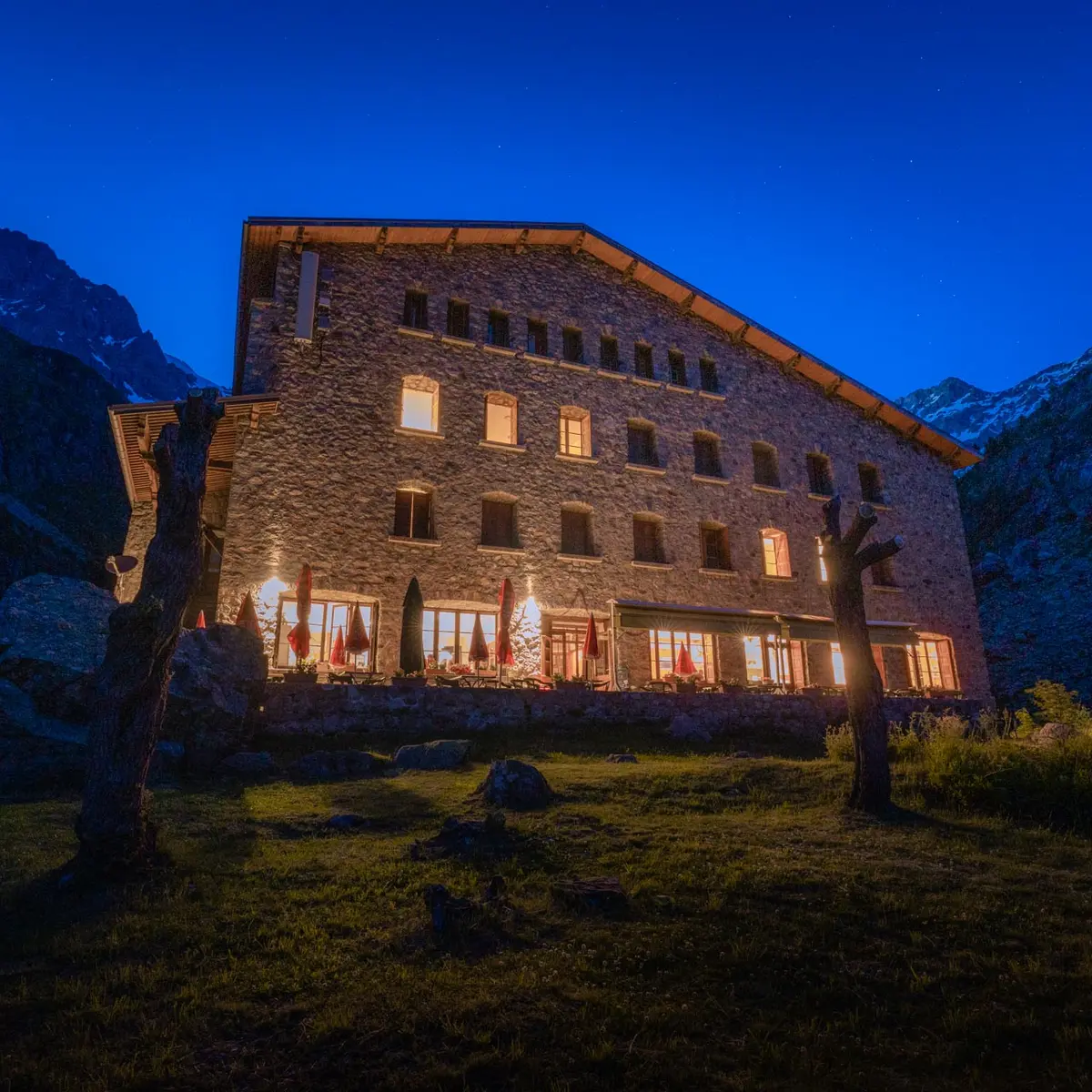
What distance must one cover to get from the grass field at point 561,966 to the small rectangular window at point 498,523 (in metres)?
12.1

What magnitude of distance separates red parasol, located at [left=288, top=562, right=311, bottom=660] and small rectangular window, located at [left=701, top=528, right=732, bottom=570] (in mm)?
11562

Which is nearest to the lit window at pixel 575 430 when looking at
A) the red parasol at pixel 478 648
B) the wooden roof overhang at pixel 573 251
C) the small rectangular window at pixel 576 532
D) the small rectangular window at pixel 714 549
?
the small rectangular window at pixel 576 532

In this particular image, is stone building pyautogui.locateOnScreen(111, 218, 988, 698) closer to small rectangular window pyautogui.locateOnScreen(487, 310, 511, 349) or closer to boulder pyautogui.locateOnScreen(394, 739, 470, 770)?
small rectangular window pyautogui.locateOnScreen(487, 310, 511, 349)

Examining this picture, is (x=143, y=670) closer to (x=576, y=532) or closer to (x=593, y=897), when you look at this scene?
(x=593, y=897)

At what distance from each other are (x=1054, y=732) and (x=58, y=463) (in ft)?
194

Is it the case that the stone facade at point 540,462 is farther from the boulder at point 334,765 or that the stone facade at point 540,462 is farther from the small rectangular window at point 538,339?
the boulder at point 334,765

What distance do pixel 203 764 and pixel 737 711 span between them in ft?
32.9

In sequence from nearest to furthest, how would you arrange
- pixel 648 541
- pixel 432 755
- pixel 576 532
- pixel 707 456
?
pixel 432 755
pixel 576 532
pixel 648 541
pixel 707 456

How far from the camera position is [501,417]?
20.0 m

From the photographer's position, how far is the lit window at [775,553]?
2180 centimetres

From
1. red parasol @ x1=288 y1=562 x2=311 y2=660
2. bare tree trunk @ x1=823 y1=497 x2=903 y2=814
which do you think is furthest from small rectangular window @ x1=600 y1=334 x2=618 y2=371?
bare tree trunk @ x1=823 y1=497 x2=903 y2=814

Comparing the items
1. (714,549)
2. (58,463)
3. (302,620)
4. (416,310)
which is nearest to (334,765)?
(302,620)

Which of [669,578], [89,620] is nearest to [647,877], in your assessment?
[89,620]

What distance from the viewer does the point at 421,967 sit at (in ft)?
12.9
